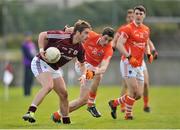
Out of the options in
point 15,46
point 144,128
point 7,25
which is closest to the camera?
point 144,128

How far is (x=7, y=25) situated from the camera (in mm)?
35188

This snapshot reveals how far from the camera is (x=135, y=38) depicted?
629 inches

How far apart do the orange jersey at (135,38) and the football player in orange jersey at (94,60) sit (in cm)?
43

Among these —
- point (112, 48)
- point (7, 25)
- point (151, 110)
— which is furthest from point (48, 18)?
point (112, 48)

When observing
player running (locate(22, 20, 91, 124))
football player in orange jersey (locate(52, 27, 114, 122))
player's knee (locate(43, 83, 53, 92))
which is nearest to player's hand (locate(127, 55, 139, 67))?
football player in orange jersey (locate(52, 27, 114, 122))

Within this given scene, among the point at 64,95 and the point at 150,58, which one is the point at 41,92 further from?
the point at 150,58

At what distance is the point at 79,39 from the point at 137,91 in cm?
251

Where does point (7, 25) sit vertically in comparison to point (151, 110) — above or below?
above

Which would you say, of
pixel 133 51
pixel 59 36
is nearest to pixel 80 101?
pixel 133 51

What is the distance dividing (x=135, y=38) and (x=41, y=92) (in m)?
3.15

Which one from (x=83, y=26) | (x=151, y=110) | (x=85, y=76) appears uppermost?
(x=83, y=26)

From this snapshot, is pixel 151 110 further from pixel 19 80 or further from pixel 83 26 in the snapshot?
pixel 19 80

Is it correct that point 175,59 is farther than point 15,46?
No

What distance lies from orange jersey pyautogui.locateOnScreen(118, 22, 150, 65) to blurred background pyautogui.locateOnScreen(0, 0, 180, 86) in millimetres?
19095
